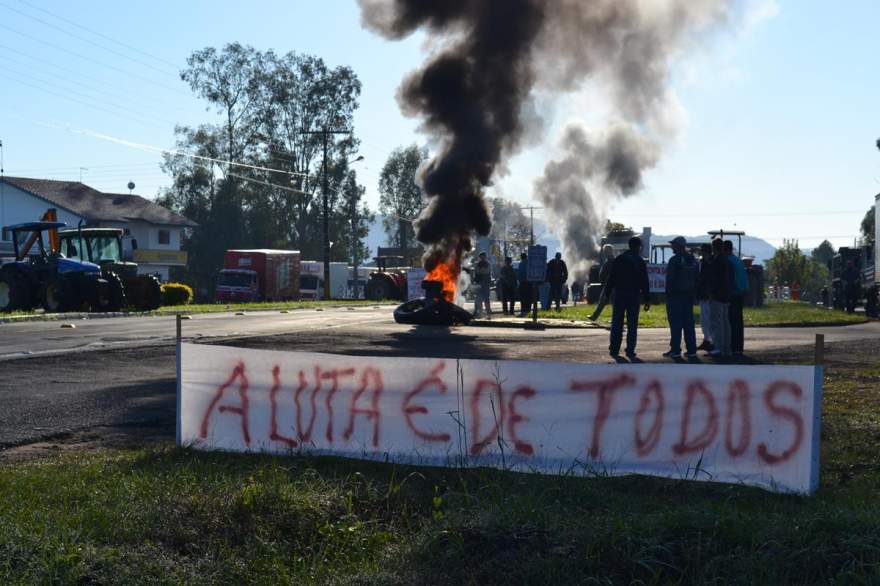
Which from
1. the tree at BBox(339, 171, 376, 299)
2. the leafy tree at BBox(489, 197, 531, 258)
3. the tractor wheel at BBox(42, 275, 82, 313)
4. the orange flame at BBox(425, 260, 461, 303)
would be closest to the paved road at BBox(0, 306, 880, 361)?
the orange flame at BBox(425, 260, 461, 303)

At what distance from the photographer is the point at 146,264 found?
75.9 metres

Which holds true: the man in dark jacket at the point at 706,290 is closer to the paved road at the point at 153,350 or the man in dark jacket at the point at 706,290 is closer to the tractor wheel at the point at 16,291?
the paved road at the point at 153,350

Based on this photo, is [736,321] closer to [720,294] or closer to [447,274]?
[720,294]

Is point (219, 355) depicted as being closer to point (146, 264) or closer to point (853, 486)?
Answer: point (853, 486)

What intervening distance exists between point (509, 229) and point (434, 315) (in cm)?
7285

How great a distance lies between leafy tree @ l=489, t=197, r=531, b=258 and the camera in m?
55.0

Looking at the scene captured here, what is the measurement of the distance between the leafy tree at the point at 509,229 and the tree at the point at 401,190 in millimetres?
8647

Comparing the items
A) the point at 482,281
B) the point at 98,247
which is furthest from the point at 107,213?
the point at 482,281

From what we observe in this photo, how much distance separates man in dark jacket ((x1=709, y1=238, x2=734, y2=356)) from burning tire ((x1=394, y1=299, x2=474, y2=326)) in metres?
9.91

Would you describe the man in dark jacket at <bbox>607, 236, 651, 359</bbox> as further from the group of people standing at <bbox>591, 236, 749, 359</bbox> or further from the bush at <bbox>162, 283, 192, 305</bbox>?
the bush at <bbox>162, 283, 192, 305</bbox>

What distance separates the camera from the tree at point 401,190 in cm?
9175

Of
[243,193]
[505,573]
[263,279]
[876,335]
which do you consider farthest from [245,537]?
[243,193]

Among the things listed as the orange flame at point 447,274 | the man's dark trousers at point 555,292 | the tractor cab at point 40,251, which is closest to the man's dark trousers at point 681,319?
the orange flame at point 447,274

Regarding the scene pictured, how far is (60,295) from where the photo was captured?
30.3 m
